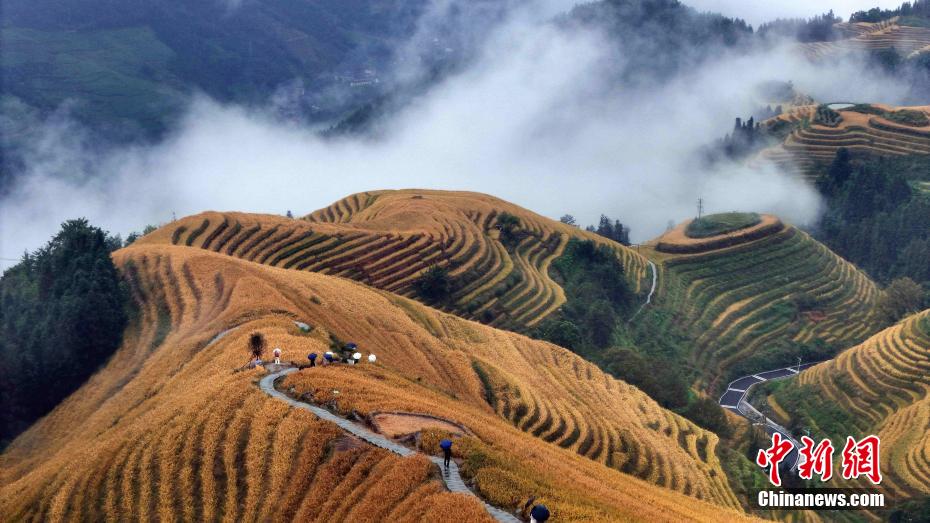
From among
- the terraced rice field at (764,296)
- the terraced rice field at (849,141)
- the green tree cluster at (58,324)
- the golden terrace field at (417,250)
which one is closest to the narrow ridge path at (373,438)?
the green tree cluster at (58,324)

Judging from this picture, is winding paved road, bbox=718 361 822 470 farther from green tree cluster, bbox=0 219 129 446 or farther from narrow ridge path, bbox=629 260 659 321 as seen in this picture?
green tree cluster, bbox=0 219 129 446

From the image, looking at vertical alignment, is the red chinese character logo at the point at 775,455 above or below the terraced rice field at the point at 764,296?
above

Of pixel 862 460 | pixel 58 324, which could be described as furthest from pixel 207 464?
pixel 862 460

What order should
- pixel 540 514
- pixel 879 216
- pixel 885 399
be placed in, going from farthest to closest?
pixel 879 216 < pixel 885 399 < pixel 540 514

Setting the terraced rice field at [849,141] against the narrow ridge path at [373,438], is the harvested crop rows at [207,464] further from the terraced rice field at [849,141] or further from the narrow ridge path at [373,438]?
the terraced rice field at [849,141]

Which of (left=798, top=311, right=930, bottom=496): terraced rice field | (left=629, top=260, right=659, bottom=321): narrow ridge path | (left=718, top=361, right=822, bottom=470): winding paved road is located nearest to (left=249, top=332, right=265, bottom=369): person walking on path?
(left=718, top=361, right=822, bottom=470): winding paved road

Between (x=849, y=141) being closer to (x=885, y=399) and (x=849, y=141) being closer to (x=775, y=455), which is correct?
(x=885, y=399)
